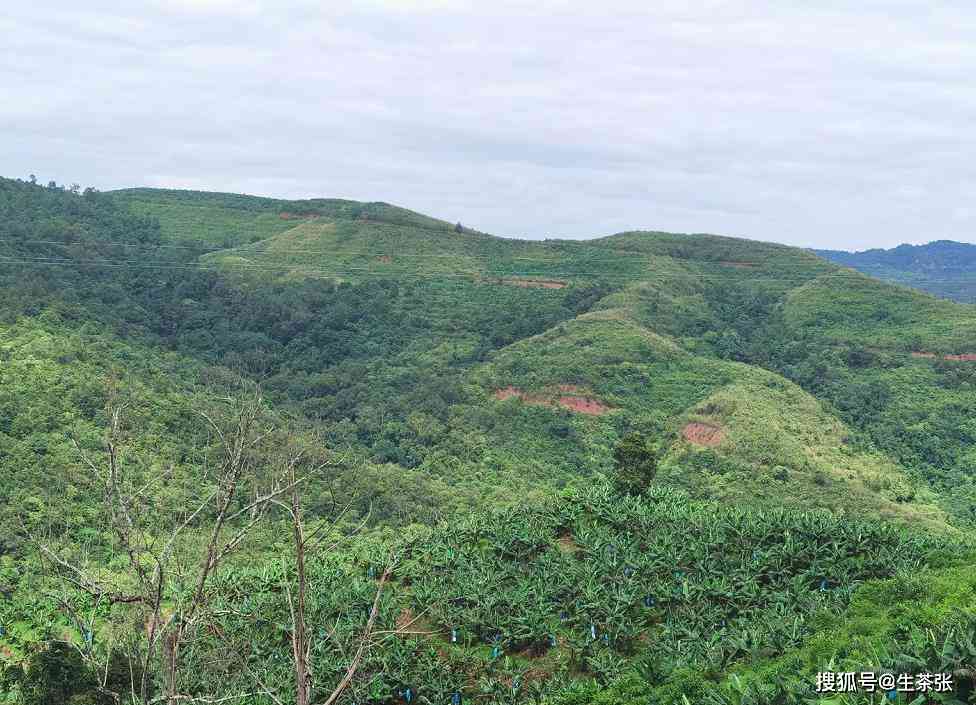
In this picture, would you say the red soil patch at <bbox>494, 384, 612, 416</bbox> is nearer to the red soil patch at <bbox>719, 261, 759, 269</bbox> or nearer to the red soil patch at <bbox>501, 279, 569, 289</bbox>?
the red soil patch at <bbox>501, 279, 569, 289</bbox>

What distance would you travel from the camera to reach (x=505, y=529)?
2036 centimetres

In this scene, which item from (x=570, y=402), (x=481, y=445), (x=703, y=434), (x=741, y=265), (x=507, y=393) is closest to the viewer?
(x=703, y=434)

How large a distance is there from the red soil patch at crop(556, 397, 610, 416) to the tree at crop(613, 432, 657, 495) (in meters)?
22.1

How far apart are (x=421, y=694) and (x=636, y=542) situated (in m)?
6.49

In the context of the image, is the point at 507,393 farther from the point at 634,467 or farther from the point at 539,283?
the point at 539,283

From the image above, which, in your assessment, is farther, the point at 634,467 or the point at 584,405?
the point at 584,405

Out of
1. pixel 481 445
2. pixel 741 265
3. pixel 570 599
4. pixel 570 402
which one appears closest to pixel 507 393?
pixel 570 402

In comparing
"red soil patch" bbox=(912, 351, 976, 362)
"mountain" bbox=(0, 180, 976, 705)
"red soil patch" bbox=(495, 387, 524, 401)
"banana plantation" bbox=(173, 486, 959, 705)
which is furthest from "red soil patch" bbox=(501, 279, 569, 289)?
"banana plantation" bbox=(173, 486, 959, 705)

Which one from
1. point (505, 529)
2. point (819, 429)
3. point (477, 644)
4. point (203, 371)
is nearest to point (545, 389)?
point (819, 429)

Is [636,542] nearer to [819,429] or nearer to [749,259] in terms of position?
[819,429]

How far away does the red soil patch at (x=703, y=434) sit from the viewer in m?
39.2

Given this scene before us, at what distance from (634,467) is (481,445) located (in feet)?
62.8

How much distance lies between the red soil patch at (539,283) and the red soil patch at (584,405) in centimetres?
2640

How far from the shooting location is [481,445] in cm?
4156
